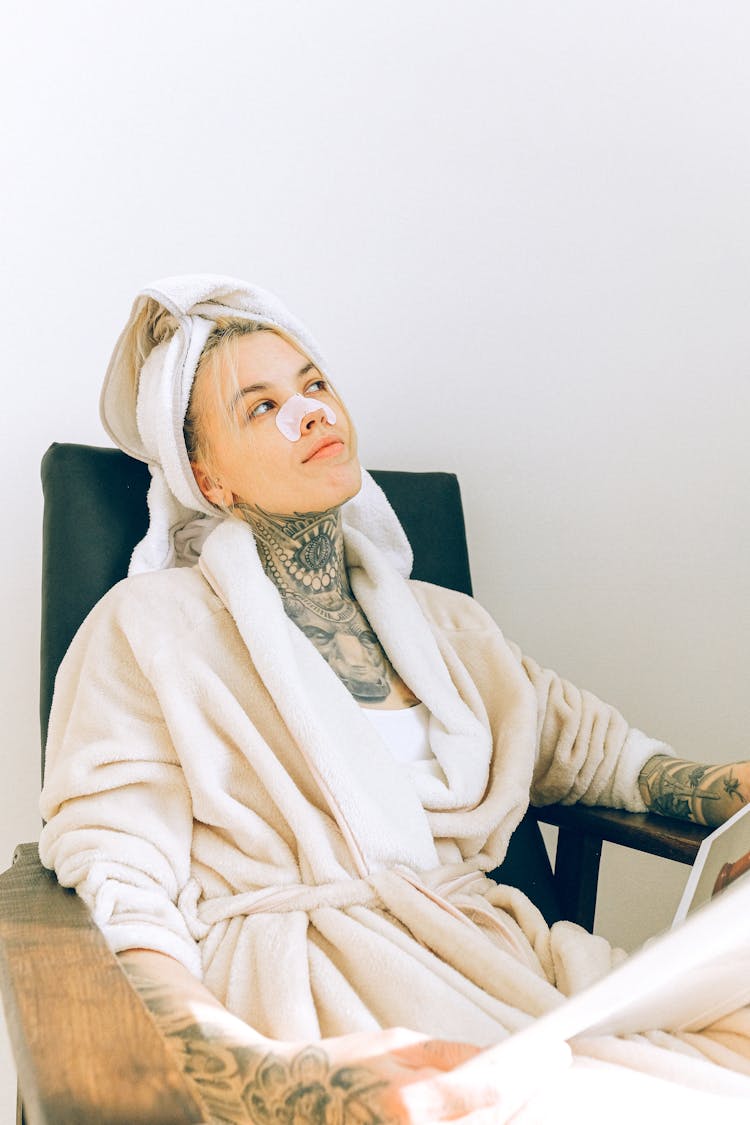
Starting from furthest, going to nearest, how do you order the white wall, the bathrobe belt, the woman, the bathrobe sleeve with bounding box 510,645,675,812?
the white wall < the bathrobe sleeve with bounding box 510,645,675,812 < the bathrobe belt < the woman

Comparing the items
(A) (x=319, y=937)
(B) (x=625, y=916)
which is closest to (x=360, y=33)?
(A) (x=319, y=937)

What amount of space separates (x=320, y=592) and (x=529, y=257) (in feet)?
2.46

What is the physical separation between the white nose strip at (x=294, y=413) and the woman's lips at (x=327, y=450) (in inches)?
1.0

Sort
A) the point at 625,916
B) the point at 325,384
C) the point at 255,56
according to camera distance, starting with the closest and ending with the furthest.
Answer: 1. the point at 325,384
2. the point at 255,56
3. the point at 625,916

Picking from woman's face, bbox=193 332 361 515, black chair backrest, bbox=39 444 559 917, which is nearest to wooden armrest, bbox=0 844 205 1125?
black chair backrest, bbox=39 444 559 917

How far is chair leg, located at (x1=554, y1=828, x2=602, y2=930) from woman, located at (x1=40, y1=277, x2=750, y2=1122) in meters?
0.05

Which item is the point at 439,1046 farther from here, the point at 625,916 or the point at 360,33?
the point at 360,33

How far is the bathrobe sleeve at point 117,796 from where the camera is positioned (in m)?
0.91

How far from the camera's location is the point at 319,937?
0.96 meters

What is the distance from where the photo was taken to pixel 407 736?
1171mm

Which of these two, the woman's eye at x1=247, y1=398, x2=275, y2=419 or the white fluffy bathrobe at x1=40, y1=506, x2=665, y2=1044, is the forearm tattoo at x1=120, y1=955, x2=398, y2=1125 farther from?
the woman's eye at x1=247, y1=398, x2=275, y2=419

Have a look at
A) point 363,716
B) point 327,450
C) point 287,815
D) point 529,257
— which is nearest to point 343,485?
point 327,450

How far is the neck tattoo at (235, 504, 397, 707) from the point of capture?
119cm

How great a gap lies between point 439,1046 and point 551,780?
26.6 inches
